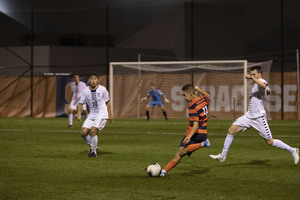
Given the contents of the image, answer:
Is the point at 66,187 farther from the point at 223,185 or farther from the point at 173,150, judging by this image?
the point at 173,150

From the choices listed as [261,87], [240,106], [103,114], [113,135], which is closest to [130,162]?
[103,114]

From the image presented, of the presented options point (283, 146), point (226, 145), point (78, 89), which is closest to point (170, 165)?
point (226, 145)

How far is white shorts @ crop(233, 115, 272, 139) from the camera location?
34.8 feet

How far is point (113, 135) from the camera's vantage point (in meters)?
18.5

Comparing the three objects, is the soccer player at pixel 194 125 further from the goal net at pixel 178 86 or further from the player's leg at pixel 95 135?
the goal net at pixel 178 86

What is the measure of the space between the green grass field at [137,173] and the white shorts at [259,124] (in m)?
0.62

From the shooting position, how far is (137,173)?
9.30 metres

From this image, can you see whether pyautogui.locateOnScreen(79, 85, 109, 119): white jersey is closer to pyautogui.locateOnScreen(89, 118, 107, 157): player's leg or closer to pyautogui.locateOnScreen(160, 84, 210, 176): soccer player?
pyautogui.locateOnScreen(89, 118, 107, 157): player's leg

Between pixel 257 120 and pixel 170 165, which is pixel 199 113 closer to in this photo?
pixel 170 165

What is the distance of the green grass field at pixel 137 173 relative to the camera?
7.32m

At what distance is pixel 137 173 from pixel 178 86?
23.3m

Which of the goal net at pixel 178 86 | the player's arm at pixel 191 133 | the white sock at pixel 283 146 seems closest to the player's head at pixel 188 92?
the player's arm at pixel 191 133

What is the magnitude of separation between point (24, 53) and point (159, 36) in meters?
13.2

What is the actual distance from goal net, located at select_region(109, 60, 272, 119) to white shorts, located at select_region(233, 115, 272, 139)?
19.5m
